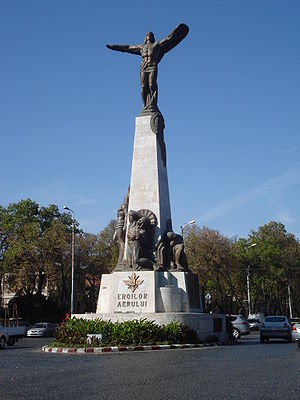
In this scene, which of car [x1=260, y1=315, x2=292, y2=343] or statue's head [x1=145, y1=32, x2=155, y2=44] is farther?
statue's head [x1=145, y1=32, x2=155, y2=44]

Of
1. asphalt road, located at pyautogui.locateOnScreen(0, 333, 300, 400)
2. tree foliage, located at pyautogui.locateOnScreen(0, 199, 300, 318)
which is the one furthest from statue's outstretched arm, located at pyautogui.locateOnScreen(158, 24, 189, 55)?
tree foliage, located at pyautogui.locateOnScreen(0, 199, 300, 318)

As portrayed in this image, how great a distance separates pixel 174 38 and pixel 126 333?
14349 millimetres

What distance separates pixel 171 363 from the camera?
1295cm

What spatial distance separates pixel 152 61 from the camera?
997 inches

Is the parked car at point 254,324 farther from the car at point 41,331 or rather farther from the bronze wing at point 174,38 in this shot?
the bronze wing at point 174,38

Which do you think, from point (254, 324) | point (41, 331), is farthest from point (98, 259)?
point (254, 324)

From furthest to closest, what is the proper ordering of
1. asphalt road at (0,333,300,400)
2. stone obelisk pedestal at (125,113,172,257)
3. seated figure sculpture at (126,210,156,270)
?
stone obelisk pedestal at (125,113,172,257), seated figure sculpture at (126,210,156,270), asphalt road at (0,333,300,400)

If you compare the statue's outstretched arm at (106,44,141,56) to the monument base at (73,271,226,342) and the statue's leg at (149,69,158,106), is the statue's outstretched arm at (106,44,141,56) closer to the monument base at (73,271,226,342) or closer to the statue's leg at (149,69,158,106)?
the statue's leg at (149,69,158,106)

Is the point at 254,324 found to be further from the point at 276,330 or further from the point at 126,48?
the point at 126,48

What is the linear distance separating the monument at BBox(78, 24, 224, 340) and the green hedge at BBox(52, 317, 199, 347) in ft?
2.21

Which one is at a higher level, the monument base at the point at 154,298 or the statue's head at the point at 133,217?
the statue's head at the point at 133,217

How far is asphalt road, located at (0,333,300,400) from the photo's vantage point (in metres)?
8.39

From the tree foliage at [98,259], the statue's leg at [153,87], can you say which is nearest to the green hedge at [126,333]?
the statue's leg at [153,87]

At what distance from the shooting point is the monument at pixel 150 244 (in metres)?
20.6
